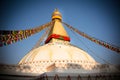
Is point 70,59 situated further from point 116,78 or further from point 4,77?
point 4,77

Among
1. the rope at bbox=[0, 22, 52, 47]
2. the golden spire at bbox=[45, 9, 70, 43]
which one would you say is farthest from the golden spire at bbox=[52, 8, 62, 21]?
the rope at bbox=[0, 22, 52, 47]

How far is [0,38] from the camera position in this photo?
857 centimetres

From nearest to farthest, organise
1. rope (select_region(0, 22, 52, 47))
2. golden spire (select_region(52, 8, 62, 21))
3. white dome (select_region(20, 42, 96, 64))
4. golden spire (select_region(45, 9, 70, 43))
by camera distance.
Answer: rope (select_region(0, 22, 52, 47))
white dome (select_region(20, 42, 96, 64))
golden spire (select_region(45, 9, 70, 43))
golden spire (select_region(52, 8, 62, 21))

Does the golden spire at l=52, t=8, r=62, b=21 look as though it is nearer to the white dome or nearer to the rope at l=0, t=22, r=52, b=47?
the white dome

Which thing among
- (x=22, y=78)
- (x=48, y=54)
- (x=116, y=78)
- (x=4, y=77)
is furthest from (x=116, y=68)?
(x=48, y=54)

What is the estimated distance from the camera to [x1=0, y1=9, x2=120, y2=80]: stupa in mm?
7582

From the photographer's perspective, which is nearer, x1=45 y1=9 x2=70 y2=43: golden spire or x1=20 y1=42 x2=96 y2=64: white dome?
x1=20 y1=42 x2=96 y2=64: white dome

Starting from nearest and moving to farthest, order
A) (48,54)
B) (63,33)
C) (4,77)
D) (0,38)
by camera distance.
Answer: (4,77), (0,38), (48,54), (63,33)

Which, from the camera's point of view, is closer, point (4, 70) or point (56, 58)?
point (4, 70)

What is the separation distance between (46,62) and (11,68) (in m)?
4.75

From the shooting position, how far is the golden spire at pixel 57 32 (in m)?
16.7

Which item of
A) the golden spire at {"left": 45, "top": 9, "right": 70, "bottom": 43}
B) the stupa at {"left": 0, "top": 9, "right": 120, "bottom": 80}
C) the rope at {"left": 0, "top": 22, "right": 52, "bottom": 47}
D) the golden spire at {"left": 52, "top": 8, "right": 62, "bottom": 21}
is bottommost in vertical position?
the stupa at {"left": 0, "top": 9, "right": 120, "bottom": 80}

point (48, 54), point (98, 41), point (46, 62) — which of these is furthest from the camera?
point (48, 54)

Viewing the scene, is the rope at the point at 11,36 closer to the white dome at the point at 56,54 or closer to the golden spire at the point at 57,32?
the white dome at the point at 56,54
